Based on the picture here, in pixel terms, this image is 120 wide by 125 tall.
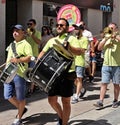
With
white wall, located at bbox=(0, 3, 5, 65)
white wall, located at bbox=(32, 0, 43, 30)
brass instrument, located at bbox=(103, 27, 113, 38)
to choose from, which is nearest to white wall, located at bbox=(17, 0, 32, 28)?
white wall, located at bbox=(32, 0, 43, 30)

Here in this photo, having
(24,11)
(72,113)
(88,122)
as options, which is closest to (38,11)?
(24,11)

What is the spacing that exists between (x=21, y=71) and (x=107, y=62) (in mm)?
2264

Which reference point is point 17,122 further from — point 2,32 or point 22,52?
point 2,32

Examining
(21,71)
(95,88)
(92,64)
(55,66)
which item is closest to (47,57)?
(55,66)

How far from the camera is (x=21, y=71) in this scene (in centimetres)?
646

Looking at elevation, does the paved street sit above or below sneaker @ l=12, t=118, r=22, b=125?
below

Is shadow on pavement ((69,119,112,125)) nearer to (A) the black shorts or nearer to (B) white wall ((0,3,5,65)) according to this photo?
(A) the black shorts

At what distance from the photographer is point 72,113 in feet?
25.1

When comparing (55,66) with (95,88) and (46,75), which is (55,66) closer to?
(46,75)

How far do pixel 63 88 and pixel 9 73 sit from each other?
33.8 inches

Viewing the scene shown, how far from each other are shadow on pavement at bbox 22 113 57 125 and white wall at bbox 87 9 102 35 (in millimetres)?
9156

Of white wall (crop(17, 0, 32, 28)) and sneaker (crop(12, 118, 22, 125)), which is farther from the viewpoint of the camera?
white wall (crop(17, 0, 32, 28))

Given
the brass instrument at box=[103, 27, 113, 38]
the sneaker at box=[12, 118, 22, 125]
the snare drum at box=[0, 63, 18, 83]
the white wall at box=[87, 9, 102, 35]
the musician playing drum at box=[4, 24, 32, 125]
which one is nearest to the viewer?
the snare drum at box=[0, 63, 18, 83]

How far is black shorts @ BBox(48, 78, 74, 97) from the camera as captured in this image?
598 cm
